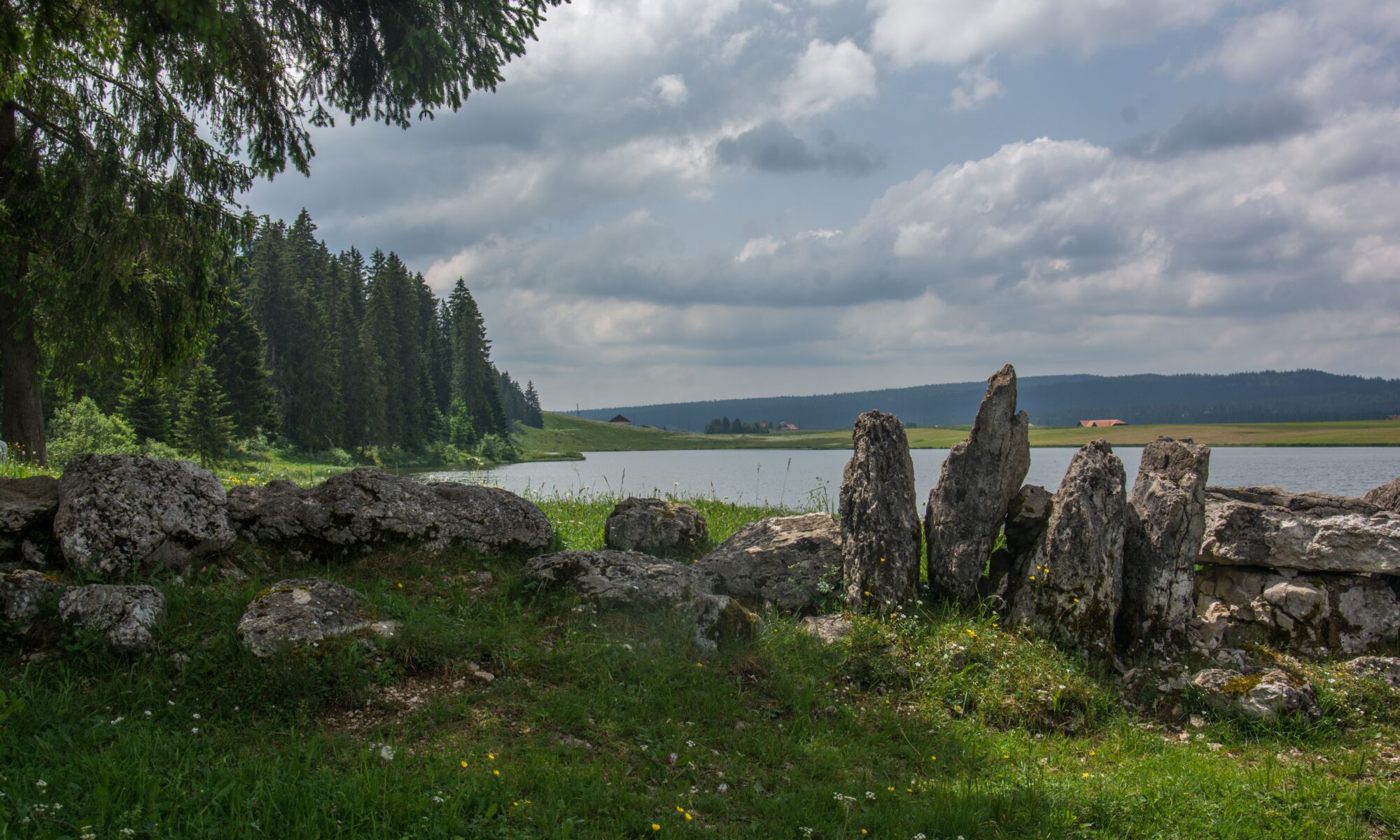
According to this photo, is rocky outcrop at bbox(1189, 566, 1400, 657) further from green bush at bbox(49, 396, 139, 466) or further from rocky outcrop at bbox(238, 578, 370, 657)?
green bush at bbox(49, 396, 139, 466)

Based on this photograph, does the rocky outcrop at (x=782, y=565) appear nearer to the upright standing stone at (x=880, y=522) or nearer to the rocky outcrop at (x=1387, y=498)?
the upright standing stone at (x=880, y=522)

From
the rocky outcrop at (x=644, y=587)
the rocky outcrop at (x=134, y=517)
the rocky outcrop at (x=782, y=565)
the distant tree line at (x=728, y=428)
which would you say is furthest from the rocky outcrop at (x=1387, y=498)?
the distant tree line at (x=728, y=428)

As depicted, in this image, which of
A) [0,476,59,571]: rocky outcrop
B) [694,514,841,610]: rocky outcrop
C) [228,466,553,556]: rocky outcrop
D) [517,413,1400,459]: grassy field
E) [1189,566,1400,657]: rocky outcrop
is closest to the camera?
[0,476,59,571]: rocky outcrop

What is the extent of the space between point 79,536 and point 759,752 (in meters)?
6.88

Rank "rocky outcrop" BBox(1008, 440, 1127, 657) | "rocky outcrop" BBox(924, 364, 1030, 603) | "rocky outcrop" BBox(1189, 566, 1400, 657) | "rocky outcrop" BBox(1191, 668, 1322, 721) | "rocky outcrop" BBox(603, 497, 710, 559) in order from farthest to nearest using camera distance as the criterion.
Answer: "rocky outcrop" BBox(603, 497, 710, 559), "rocky outcrop" BBox(924, 364, 1030, 603), "rocky outcrop" BBox(1189, 566, 1400, 657), "rocky outcrop" BBox(1008, 440, 1127, 657), "rocky outcrop" BBox(1191, 668, 1322, 721)

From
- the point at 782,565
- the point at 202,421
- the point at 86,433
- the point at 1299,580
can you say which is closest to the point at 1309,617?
the point at 1299,580

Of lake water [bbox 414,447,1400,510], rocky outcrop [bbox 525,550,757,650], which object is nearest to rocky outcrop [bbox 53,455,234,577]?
rocky outcrop [bbox 525,550,757,650]

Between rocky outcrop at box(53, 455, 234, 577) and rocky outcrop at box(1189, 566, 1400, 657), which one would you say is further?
rocky outcrop at box(1189, 566, 1400, 657)

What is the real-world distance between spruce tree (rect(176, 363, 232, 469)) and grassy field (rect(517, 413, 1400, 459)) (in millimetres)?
36674

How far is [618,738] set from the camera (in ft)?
20.5

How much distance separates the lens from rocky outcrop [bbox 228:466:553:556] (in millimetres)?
9211

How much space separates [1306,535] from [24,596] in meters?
13.1

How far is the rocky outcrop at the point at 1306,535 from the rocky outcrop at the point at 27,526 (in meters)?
13.0

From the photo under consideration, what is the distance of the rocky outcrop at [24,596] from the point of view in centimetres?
675
